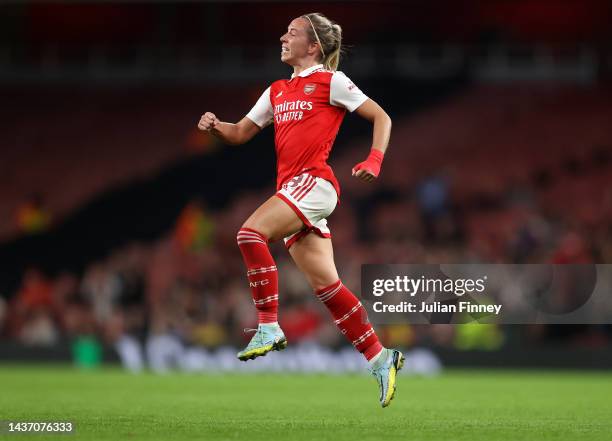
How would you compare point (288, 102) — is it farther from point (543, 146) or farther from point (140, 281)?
point (543, 146)

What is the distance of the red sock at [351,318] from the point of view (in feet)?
22.9

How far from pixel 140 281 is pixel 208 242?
1.59 m

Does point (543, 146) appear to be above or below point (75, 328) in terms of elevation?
above

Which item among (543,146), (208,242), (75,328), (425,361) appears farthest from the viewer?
(543,146)

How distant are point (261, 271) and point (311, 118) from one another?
0.99 meters

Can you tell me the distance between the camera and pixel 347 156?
23188mm

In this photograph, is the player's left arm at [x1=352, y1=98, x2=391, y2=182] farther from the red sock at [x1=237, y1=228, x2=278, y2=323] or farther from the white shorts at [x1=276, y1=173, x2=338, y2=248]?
the red sock at [x1=237, y1=228, x2=278, y2=323]

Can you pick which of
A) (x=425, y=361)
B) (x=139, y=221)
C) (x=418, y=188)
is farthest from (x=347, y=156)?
(x=425, y=361)

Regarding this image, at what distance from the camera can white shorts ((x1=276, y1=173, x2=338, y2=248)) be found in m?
6.70

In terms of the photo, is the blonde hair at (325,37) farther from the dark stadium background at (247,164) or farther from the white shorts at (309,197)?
the dark stadium background at (247,164)

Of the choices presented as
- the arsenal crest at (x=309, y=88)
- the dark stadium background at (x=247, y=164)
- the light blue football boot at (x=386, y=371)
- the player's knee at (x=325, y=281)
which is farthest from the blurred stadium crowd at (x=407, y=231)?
the arsenal crest at (x=309, y=88)

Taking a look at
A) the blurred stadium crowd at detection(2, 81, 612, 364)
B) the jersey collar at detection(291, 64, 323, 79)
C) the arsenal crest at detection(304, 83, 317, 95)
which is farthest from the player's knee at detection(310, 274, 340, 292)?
the blurred stadium crowd at detection(2, 81, 612, 364)

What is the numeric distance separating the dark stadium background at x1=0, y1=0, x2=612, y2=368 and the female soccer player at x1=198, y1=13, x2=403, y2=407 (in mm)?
9375

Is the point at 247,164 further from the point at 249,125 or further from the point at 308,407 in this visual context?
the point at 249,125
